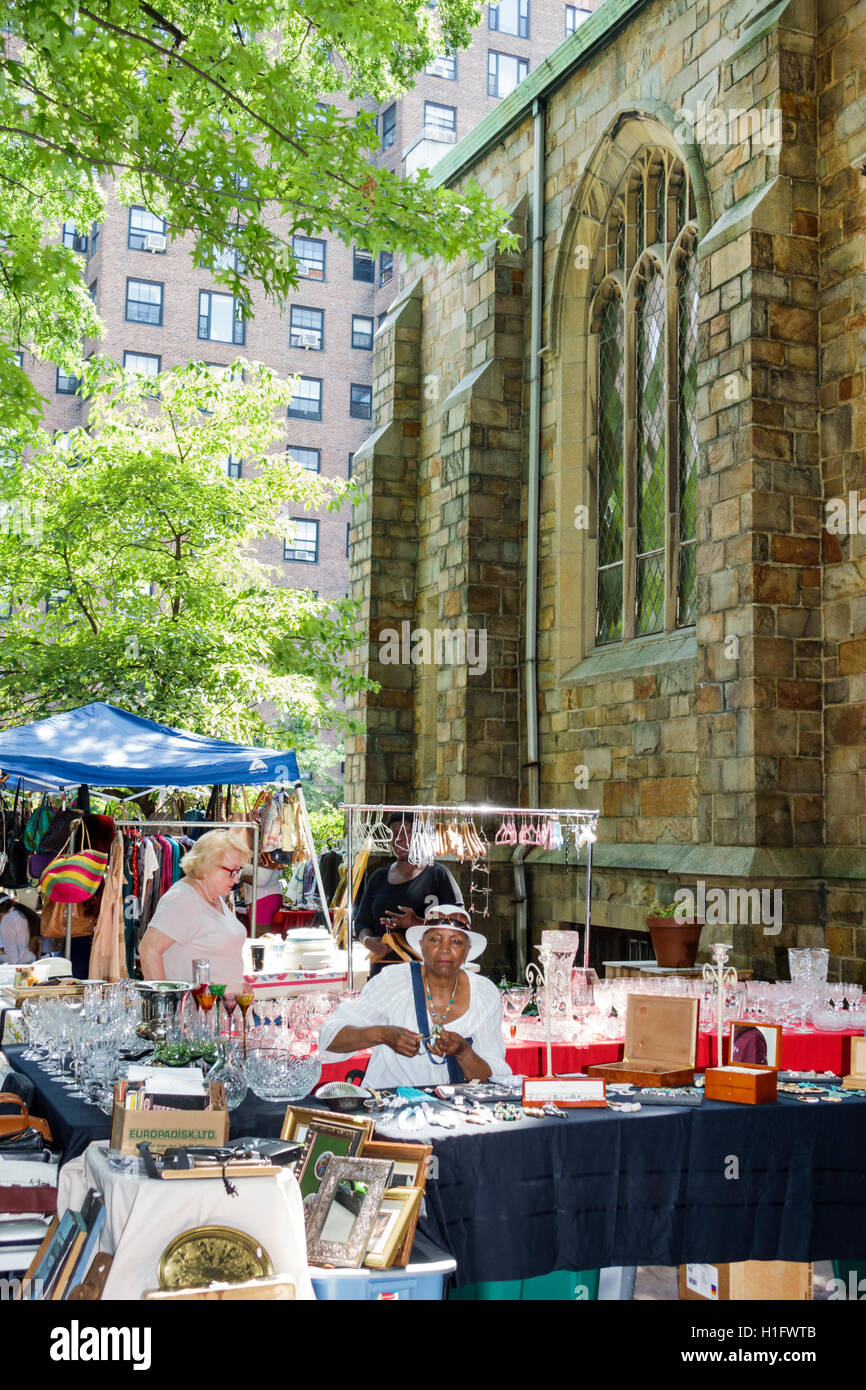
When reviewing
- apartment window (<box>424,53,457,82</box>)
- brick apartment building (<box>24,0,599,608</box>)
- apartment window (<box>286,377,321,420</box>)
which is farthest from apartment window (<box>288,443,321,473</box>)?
apartment window (<box>424,53,457,82</box>)

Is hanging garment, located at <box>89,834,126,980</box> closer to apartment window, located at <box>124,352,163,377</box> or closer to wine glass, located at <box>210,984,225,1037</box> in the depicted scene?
wine glass, located at <box>210,984,225,1037</box>

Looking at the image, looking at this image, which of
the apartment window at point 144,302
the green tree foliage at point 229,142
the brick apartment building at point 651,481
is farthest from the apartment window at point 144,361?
the green tree foliage at point 229,142

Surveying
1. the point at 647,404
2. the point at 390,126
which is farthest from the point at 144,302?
the point at 647,404

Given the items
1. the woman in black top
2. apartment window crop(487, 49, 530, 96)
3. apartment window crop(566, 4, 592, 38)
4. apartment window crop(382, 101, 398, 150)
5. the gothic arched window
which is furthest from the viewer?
apartment window crop(566, 4, 592, 38)

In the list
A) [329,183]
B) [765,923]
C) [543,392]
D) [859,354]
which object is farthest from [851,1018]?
[543,392]

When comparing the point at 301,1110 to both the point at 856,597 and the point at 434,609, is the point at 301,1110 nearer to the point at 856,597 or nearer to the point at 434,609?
the point at 856,597

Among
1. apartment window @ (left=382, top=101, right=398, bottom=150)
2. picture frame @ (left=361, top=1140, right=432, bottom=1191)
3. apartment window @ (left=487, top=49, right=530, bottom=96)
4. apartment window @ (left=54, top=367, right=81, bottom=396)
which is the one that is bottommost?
picture frame @ (left=361, top=1140, right=432, bottom=1191)

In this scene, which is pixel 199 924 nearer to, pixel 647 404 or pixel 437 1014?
pixel 437 1014

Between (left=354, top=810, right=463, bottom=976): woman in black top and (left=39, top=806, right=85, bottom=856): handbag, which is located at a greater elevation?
(left=39, top=806, right=85, bottom=856): handbag

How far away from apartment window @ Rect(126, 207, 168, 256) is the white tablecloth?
3986 cm

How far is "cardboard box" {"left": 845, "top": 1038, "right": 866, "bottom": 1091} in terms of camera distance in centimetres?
554

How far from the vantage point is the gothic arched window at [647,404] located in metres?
11.8

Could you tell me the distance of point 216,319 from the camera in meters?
41.2

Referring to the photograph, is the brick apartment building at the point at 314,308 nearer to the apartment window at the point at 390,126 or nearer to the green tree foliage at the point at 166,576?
the apartment window at the point at 390,126
